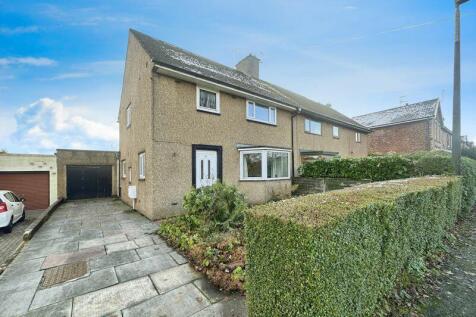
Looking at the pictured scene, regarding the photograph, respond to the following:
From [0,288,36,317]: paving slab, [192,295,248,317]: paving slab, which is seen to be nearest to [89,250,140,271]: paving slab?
[0,288,36,317]: paving slab

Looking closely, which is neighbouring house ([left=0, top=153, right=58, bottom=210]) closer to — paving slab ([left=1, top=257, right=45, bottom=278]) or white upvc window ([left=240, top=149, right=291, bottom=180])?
paving slab ([left=1, top=257, right=45, bottom=278])

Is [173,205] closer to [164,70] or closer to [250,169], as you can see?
[250,169]

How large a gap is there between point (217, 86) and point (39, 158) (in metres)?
14.0

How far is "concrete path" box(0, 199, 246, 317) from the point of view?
3061 mm

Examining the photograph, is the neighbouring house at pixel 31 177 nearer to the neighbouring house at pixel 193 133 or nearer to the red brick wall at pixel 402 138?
the neighbouring house at pixel 193 133

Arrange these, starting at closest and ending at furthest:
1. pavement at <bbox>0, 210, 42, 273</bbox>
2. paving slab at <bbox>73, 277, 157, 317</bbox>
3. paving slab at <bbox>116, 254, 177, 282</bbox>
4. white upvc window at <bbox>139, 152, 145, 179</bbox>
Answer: paving slab at <bbox>73, 277, 157, 317</bbox>
paving slab at <bbox>116, 254, 177, 282</bbox>
pavement at <bbox>0, 210, 42, 273</bbox>
white upvc window at <bbox>139, 152, 145, 179</bbox>

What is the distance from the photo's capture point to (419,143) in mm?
22516

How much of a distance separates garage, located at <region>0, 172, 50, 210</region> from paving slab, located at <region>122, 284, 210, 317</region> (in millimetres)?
15978

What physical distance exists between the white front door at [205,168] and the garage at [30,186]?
40.9ft

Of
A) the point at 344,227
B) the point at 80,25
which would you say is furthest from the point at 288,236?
the point at 80,25

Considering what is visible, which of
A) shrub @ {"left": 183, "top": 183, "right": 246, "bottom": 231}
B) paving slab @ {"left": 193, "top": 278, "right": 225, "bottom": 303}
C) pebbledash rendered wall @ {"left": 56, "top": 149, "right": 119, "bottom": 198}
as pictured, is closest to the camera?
paving slab @ {"left": 193, "top": 278, "right": 225, "bottom": 303}

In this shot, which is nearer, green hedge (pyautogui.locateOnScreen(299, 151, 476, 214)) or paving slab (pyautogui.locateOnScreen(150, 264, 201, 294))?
paving slab (pyautogui.locateOnScreen(150, 264, 201, 294))

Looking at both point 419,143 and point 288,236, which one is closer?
point 288,236

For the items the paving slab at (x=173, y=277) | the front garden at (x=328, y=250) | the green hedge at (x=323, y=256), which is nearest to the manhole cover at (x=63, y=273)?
the paving slab at (x=173, y=277)
